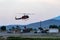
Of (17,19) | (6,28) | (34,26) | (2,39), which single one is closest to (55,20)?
(34,26)

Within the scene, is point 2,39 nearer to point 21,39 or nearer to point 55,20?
point 21,39

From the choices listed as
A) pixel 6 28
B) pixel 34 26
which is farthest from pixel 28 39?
pixel 34 26

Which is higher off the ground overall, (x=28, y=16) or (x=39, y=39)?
(x=28, y=16)

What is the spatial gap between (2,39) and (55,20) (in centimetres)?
6996

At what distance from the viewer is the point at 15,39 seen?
35.4 metres

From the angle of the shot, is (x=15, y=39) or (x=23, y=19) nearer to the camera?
(x=15, y=39)

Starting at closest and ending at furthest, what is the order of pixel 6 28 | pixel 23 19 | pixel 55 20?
pixel 23 19 < pixel 6 28 < pixel 55 20

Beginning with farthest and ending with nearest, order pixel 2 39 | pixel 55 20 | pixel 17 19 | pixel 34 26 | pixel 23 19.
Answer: pixel 55 20 → pixel 34 26 → pixel 17 19 → pixel 23 19 → pixel 2 39

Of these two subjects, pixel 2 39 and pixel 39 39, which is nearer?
pixel 39 39

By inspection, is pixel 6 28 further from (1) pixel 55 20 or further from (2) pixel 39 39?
(2) pixel 39 39

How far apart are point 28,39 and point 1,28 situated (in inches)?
1876

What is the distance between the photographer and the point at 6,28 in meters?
81.5

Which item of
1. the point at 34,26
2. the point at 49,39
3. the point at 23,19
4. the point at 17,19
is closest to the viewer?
the point at 49,39

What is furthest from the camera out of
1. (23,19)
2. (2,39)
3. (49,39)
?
(23,19)
